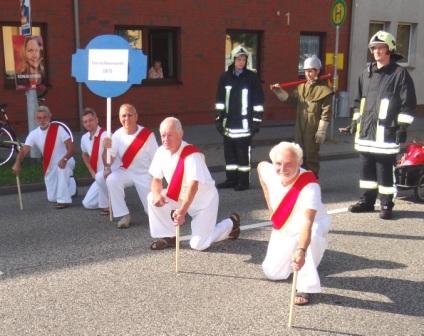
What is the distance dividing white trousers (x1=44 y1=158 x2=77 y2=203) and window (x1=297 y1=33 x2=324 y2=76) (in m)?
11.6

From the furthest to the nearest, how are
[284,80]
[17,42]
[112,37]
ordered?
1. [284,80]
2. [17,42]
3. [112,37]

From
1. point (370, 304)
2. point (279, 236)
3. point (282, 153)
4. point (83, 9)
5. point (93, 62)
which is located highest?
point (83, 9)

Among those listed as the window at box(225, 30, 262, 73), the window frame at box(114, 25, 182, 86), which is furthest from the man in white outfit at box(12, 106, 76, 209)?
the window at box(225, 30, 262, 73)

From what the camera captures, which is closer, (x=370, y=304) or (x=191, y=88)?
(x=370, y=304)

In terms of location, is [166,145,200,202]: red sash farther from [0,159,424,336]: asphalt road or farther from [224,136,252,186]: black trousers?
[224,136,252,186]: black trousers

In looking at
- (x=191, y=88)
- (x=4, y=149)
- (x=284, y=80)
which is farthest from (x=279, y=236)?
(x=284, y=80)

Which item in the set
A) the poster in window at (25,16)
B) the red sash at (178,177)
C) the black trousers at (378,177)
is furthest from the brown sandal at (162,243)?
the poster in window at (25,16)

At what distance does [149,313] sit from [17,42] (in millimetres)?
7501

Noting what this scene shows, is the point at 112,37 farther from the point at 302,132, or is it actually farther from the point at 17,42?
the point at 17,42

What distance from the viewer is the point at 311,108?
751 centimetres

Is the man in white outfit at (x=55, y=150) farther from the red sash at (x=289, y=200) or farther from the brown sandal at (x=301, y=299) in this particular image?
the brown sandal at (x=301, y=299)

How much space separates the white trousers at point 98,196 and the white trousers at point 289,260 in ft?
9.31

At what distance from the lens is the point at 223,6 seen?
1516 cm

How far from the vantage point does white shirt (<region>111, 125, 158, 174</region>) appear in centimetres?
623
